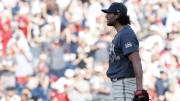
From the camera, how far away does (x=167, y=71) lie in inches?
292

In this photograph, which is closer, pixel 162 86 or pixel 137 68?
pixel 137 68

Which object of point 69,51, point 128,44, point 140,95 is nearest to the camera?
point 140,95

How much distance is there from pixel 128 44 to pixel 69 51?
3.68 meters

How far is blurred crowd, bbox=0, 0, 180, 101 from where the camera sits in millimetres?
7332

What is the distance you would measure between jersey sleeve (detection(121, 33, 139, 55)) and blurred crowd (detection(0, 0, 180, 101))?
3546 millimetres

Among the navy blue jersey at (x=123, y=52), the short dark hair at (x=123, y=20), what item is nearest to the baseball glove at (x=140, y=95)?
the navy blue jersey at (x=123, y=52)

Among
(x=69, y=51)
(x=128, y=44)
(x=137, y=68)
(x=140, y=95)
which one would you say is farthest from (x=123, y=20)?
(x=69, y=51)

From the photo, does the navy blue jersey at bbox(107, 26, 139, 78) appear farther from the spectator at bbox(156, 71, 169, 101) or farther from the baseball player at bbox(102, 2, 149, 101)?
the spectator at bbox(156, 71, 169, 101)

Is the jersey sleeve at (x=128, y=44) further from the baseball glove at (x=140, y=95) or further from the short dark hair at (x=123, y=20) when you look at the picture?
the baseball glove at (x=140, y=95)

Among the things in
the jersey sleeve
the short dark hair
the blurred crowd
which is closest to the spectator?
the blurred crowd

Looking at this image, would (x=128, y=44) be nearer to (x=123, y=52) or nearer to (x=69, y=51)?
(x=123, y=52)

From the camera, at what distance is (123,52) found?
3.76 m

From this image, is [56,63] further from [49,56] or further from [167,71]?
[167,71]

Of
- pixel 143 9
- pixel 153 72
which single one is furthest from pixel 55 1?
pixel 153 72
